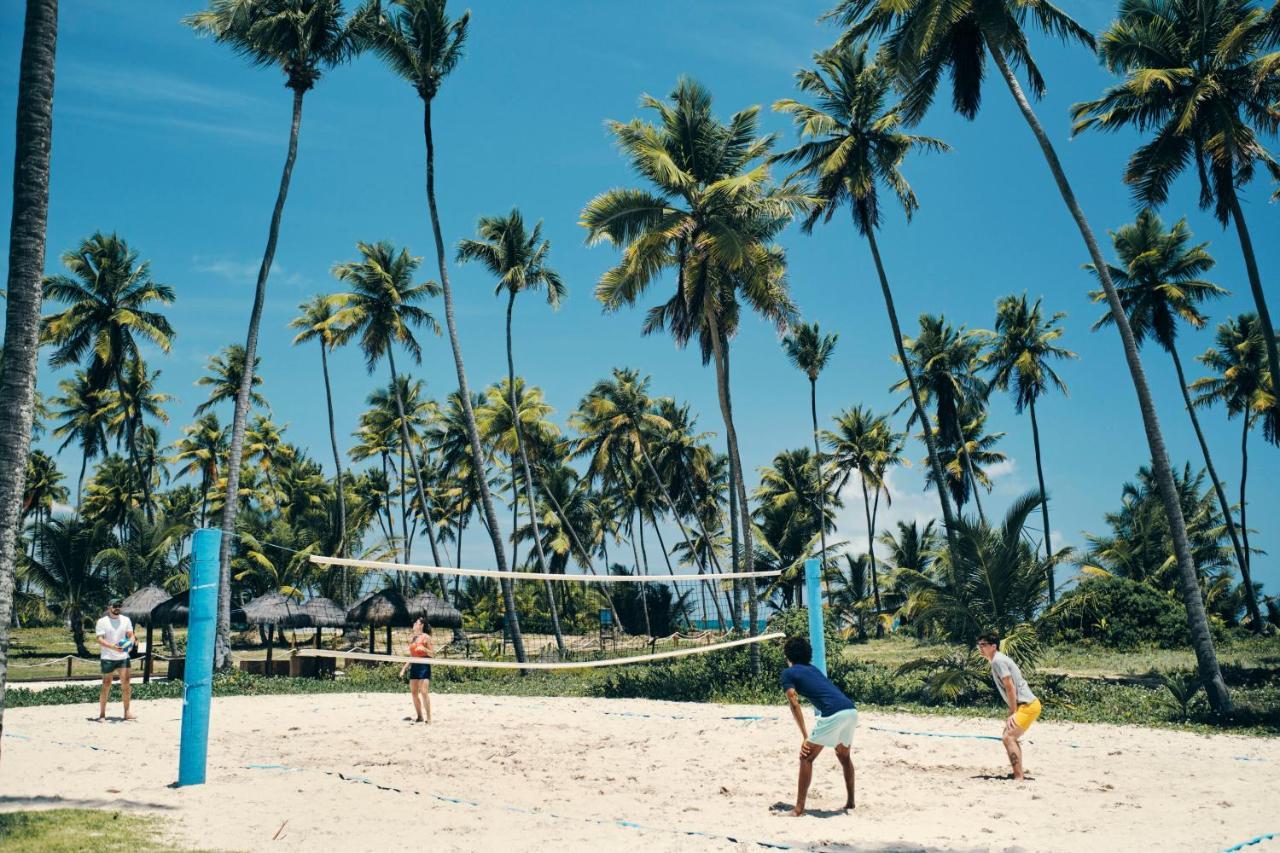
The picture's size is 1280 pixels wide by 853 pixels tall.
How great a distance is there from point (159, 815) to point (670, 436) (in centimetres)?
3725

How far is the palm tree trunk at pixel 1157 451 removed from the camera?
44.4 ft

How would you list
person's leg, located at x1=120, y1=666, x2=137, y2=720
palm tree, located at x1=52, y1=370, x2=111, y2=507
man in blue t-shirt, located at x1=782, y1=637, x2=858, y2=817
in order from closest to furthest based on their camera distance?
man in blue t-shirt, located at x1=782, y1=637, x2=858, y2=817
person's leg, located at x1=120, y1=666, x2=137, y2=720
palm tree, located at x1=52, y1=370, x2=111, y2=507

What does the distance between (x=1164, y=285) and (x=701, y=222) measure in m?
18.4

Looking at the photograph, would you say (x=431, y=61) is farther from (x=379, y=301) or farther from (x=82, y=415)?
(x=82, y=415)

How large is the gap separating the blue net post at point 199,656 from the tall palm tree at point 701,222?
11844mm

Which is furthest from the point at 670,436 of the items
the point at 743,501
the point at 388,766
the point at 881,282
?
the point at 388,766

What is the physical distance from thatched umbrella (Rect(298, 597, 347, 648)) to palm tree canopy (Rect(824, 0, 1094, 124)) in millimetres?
19342

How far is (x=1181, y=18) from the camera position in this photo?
56.8 ft

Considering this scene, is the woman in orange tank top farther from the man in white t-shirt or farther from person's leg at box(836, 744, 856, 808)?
person's leg at box(836, 744, 856, 808)

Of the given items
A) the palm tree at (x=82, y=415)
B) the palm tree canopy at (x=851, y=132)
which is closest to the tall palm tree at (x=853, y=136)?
the palm tree canopy at (x=851, y=132)

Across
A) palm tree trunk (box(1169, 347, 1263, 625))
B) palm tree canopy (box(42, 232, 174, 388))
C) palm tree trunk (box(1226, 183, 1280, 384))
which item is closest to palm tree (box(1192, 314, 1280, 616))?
palm tree trunk (box(1169, 347, 1263, 625))

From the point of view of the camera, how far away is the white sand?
6.39 meters

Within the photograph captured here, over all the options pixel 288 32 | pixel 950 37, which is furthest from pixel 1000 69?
pixel 288 32

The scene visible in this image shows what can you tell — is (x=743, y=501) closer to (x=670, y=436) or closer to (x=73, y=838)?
(x=73, y=838)
